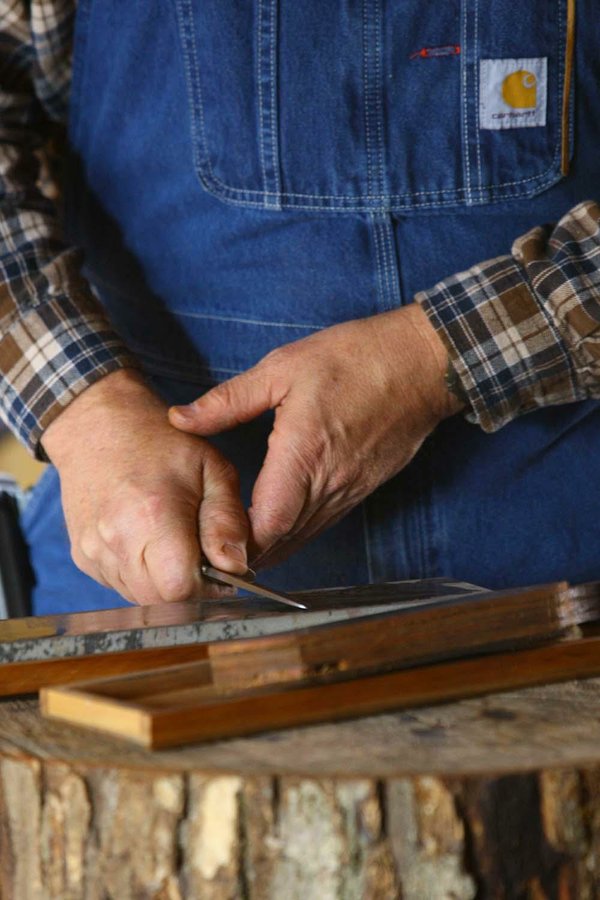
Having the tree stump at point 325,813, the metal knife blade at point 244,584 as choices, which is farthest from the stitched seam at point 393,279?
the tree stump at point 325,813

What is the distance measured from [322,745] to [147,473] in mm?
473

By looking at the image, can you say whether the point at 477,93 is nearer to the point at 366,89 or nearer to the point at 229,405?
the point at 366,89

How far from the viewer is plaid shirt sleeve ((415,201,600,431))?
1081mm

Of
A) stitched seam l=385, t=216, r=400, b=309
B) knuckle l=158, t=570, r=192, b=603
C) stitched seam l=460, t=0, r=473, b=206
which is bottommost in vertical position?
knuckle l=158, t=570, r=192, b=603

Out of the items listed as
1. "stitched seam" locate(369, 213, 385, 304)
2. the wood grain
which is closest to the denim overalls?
"stitched seam" locate(369, 213, 385, 304)

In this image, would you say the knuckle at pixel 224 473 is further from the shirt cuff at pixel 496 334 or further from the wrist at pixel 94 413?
the shirt cuff at pixel 496 334

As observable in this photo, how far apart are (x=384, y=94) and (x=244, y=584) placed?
542 millimetres

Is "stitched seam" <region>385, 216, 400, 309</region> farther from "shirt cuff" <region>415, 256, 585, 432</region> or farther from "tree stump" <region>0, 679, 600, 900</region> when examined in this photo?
"tree stump" <region>0, 679, 600, 900</region>

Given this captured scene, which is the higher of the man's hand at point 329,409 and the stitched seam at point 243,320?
the stitched seam at point 243,320

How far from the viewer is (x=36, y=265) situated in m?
1.27

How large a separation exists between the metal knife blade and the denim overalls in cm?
29

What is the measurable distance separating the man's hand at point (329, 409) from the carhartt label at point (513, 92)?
9.4 inches

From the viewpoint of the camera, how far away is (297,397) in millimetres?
1045

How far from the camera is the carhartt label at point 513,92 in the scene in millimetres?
1154
